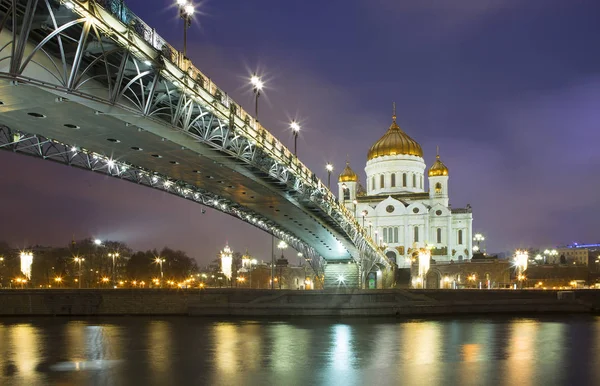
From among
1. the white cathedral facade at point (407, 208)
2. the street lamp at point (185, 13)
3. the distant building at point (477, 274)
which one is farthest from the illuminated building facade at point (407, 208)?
the street lamp at point (185, 13)

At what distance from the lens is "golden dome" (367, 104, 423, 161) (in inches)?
4385

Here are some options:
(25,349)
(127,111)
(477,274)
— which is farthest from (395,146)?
(127,111)

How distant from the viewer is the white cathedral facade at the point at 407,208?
4119 inches

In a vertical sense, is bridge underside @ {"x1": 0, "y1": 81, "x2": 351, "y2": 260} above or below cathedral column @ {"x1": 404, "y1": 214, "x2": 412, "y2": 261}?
above

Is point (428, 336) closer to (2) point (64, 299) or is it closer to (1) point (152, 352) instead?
(1) point (152, 352)

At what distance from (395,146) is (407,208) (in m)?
12.5

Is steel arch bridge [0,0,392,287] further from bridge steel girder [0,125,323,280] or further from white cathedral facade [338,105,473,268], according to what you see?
white cathedral facade [338,105,473,268]

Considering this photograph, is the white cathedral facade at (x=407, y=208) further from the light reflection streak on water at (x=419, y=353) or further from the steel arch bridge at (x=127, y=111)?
the light reflection streak on water at (x=419, y=353)

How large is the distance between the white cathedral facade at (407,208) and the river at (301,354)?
65281 millimetres

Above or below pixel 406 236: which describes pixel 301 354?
below

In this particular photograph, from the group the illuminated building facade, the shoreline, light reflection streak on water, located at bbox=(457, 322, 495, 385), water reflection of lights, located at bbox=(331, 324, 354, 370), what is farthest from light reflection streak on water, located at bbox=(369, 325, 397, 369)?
the illuminated building facade

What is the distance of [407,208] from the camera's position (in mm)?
105562

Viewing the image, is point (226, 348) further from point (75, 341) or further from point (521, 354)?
point (521, 354)

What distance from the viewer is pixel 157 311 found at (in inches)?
1929
